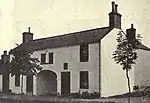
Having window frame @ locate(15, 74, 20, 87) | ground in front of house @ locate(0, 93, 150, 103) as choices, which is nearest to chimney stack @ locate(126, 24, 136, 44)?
ground in front of house @ locate(0, 93, 150, 103)

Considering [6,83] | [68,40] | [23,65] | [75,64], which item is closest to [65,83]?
[75,64]

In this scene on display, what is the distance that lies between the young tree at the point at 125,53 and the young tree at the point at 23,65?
532mm

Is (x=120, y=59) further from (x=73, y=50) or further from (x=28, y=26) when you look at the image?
(x=28, y=26)

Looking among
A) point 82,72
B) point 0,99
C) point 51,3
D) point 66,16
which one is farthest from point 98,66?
point 0,99

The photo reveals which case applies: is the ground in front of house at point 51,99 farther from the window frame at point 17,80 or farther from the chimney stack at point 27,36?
the chimney stack at point 27,36

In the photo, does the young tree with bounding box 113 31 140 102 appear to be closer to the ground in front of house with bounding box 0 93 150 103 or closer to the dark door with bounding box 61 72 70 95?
the ground in front of house with bounding box 0 93 150 103

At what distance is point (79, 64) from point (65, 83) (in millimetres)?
140

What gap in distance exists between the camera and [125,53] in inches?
65.6

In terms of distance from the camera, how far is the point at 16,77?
210 centimetres

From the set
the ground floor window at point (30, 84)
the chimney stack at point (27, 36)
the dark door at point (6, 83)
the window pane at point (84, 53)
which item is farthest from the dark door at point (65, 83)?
the dark door at point (6, 83)

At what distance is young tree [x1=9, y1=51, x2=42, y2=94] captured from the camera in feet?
6.63

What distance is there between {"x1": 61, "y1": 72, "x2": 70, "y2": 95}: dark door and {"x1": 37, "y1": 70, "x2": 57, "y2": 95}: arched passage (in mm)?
49

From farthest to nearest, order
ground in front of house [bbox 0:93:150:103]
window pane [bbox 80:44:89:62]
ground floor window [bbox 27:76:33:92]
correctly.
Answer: ground floor window [bbox 27:76:33:92]
window pane [bbox 80:44:89:62]
ground in front of house [bbox 0:93:150:103]

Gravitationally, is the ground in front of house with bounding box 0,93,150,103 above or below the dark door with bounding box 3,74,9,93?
below
